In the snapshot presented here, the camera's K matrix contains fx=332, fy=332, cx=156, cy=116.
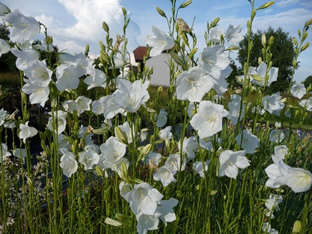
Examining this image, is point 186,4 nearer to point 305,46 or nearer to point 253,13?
point 253,13

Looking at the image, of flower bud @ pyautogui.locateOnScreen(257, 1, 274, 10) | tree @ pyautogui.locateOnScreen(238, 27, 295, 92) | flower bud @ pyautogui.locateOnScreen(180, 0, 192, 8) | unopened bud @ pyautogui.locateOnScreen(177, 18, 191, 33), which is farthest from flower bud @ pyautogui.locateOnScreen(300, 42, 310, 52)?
tree @ pyautogui.locateOnScreen(238, 27, 295, 92)

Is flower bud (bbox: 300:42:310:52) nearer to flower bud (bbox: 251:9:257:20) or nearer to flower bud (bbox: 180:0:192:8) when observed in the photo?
flower bud (bbox: 251:9:257:20)

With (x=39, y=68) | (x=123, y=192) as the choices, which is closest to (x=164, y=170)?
(x=123, y=192)

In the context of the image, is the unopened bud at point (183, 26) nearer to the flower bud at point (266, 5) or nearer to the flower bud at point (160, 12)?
the flower bud at point (160, 12)

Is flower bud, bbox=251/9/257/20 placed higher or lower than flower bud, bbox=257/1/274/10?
lower

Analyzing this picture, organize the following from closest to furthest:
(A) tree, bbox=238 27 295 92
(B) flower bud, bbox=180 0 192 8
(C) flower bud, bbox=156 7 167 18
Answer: (B) flower bud, bbox=180 0 192 8 < (C) flower bud, bbox=156 7 167 18 < (A) tree, bbox=238 27 295 92

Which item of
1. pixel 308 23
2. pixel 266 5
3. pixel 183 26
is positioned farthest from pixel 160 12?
pixel 308 23

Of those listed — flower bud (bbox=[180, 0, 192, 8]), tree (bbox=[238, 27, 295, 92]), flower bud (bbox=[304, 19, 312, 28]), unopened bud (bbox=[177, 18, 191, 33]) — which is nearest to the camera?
unopened bud (bbox=[177, 18, 191, 33])

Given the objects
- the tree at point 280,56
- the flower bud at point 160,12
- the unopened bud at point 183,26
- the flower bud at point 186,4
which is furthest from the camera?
Answer: the tree at point 280,56

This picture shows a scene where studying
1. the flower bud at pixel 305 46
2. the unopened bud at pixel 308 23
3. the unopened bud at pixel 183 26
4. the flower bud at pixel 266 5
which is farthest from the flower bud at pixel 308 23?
the unopened bud at pixel 183 26

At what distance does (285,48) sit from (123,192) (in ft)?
101

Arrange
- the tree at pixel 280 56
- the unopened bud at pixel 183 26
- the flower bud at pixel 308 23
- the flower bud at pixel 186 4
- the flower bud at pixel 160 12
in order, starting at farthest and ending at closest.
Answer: the tree at pixel 280 56 < the flower bud at pixel 308 23 < the flower bud at pixel 160 12 < the flower bud at pixel 186 4 < the unopened bud at pixel 183 26

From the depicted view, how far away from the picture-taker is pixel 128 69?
2.03 meters

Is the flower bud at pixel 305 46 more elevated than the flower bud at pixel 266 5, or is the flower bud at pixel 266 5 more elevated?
the flower bud at pixel 266 5
